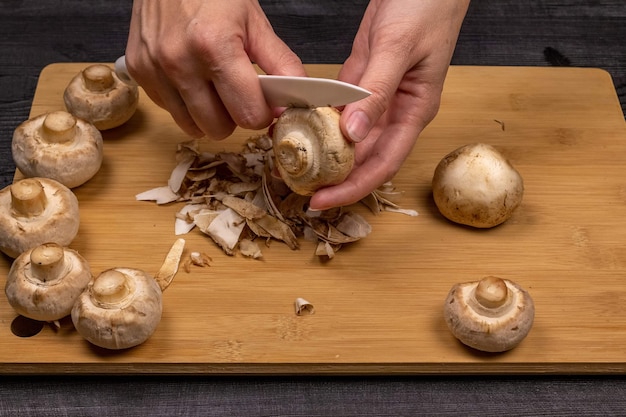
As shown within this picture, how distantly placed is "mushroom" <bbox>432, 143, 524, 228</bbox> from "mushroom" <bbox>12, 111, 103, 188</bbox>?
3.34 feet

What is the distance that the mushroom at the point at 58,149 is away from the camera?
281cm

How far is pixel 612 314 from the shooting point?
2641 millimetres

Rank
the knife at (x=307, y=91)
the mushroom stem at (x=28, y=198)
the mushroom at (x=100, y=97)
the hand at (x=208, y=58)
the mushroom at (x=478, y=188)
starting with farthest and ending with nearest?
the mushroom at (x=100, y=97) < the mushroom at (x=478, y=188) < the mushroom stem at (x=28, y=198) < the hand at (x=208, y=58) < the knife at (x=307, y=91)

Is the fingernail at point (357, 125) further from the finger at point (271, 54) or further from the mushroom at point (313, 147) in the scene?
the finger at point (271, 54)

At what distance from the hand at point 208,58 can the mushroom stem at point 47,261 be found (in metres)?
0.52

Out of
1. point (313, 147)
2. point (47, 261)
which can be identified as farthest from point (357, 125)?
point (47, 261)

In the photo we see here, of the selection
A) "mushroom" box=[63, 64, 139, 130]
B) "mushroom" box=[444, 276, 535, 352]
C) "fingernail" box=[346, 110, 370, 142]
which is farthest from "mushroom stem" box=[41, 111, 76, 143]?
"mushroom" box=[444, 276, 535, 352]

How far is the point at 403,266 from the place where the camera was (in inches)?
108

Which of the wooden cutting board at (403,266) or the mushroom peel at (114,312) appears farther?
the wooden cutting board at (403,266)

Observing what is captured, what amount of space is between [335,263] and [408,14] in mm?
710

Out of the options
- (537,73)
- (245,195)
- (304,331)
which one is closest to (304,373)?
(304,331)

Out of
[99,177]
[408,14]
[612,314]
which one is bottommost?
[99,177]

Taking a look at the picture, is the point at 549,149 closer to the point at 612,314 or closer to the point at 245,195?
the point at 612,314

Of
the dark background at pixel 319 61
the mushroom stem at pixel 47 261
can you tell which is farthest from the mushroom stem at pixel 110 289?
the dark background at pixel 319 61
